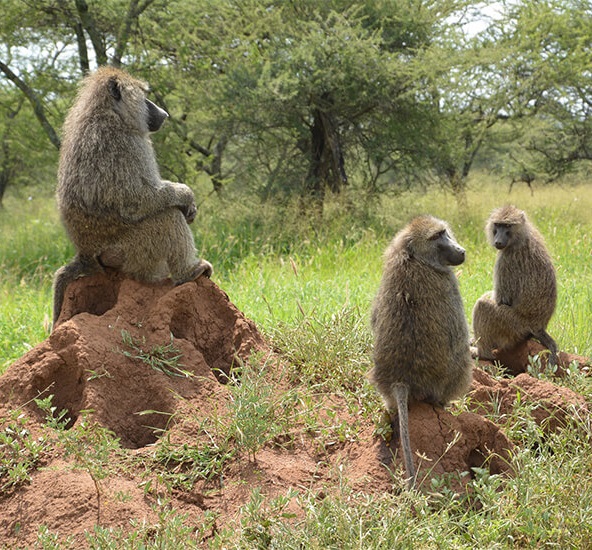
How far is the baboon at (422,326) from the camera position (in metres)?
3.58

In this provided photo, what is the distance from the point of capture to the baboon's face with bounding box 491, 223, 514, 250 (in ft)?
16.7

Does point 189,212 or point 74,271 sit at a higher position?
point 189,212

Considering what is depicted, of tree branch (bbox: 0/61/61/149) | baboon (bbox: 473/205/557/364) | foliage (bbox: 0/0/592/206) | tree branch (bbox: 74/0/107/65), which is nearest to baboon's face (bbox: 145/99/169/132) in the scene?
baboon (bbox: 473/205/557/364)

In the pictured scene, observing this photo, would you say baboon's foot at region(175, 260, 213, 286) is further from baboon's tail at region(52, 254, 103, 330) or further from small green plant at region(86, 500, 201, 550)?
small green plant at region(86, 500, 201, 550)

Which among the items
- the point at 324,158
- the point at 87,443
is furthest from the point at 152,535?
the point at 324,158

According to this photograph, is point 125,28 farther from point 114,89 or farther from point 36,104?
point 114,89

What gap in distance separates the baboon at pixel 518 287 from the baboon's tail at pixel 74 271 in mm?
2869

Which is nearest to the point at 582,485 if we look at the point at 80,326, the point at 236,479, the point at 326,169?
the point at 236,479

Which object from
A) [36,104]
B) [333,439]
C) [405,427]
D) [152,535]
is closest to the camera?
[152,535]

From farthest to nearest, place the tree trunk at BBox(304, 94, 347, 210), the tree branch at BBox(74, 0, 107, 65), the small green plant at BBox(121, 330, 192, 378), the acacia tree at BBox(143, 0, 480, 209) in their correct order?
the tree trunk at BBox(304, 94, 347, 210), the tree branch at BBox(74, 0, 107, 65), the acacia tree at BBox(143, 0, 480, 209), the small green plant at BBox(121, 330, 192, 378)

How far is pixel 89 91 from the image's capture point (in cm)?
436

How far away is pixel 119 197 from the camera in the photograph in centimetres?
411

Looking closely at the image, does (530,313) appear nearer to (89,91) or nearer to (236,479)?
(236,479)

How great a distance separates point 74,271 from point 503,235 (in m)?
3.10
